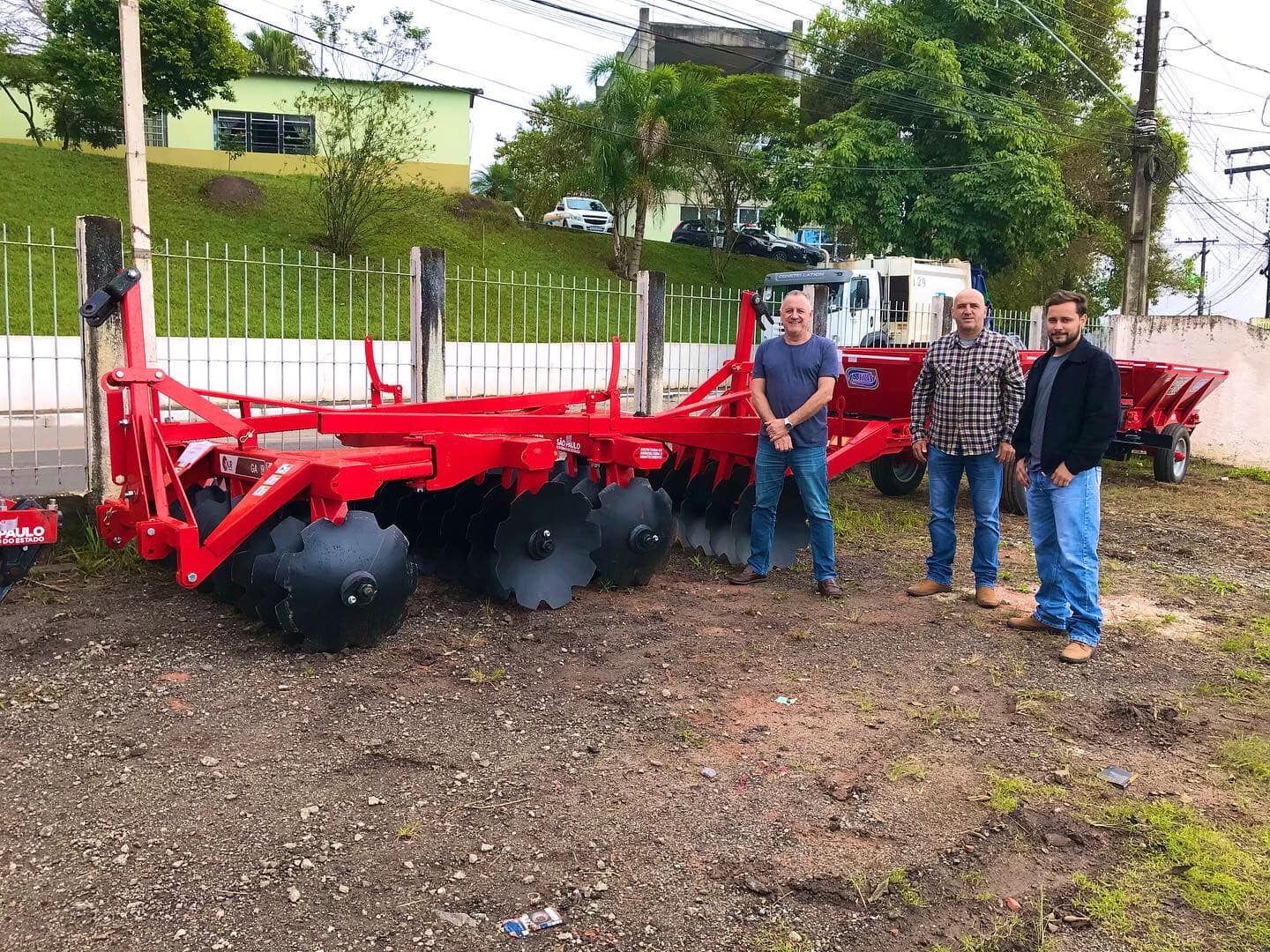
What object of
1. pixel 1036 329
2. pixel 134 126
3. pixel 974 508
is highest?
pixel 134 126

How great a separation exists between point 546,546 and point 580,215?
95.6 ft

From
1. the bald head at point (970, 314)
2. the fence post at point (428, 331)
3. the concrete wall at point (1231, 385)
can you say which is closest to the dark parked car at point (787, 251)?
the concrete wall at point (1231, 385)

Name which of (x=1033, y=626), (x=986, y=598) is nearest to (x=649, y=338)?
(x=986, y=598)

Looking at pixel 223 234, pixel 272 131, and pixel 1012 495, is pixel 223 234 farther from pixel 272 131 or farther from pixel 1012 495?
pixel 1012 495

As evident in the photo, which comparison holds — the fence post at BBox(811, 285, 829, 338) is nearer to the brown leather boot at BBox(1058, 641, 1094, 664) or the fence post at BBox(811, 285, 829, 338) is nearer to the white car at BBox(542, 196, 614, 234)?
the brown leather boot at BBox(1058, 641, 1094, 664)

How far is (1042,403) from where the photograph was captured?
5.15 meters

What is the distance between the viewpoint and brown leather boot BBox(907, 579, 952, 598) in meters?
5.96

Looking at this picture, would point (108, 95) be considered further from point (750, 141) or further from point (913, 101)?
point (913, 101)

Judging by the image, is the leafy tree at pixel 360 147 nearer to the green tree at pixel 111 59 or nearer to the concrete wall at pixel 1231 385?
the green tree at pixel 111 59

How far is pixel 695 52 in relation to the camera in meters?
45.0

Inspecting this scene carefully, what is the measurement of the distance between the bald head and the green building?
1004 inches

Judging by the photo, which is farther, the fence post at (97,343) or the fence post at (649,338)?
the fence post at (649,338)

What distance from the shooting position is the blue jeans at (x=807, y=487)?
586 cm

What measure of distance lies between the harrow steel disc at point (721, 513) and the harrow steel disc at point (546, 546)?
1455 mm
